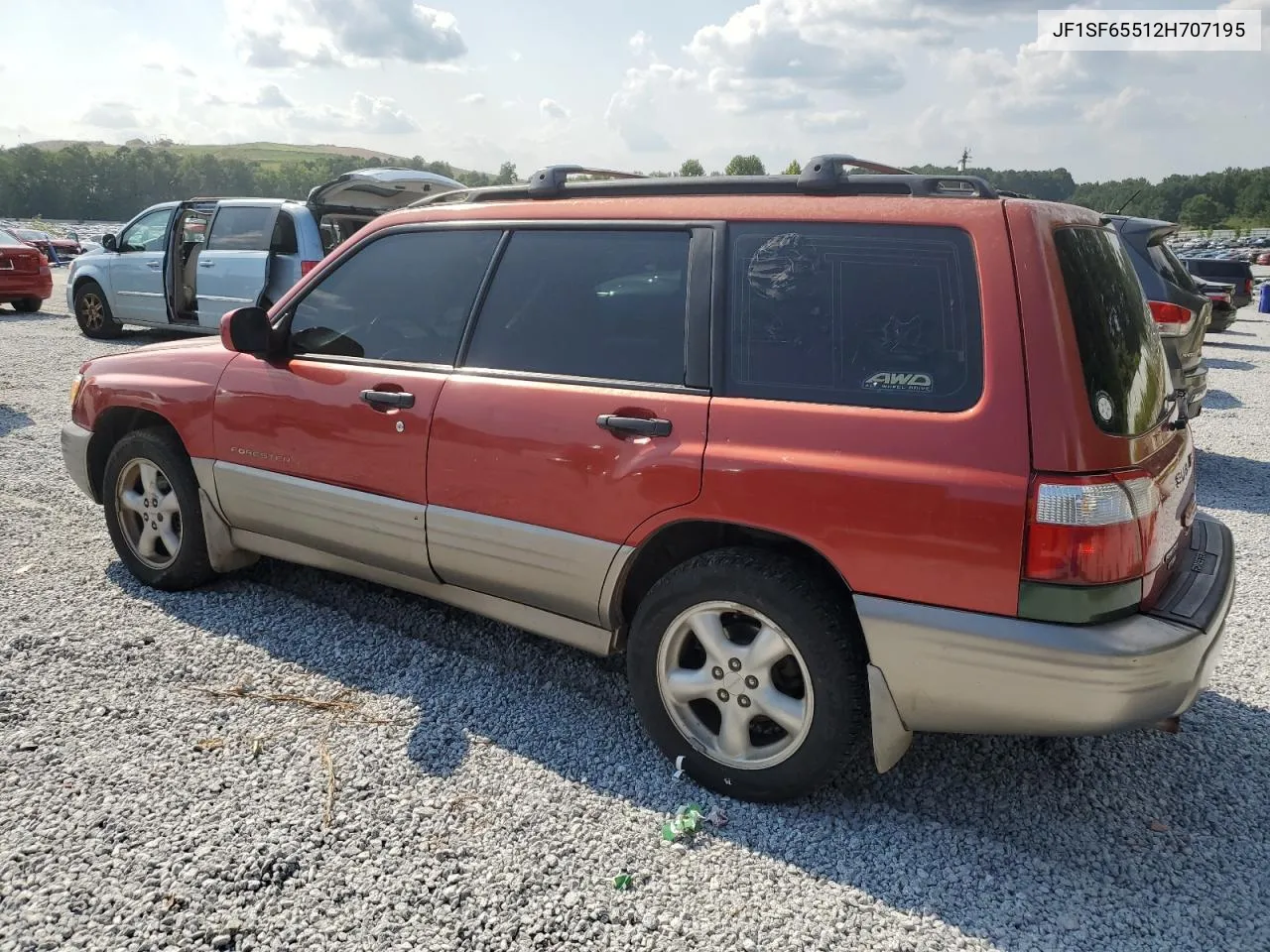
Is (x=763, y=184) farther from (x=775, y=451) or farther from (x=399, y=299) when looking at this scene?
(x=399, y=299)

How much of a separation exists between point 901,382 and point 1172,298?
608cm

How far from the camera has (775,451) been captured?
2.66m

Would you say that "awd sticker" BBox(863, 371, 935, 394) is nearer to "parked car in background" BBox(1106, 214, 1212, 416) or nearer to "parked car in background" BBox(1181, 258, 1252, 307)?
"parked car in background" BBox(1106, 214, 1212, 416)

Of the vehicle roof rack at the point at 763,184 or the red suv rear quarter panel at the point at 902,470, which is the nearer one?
the red suv rear quarter panel at the point at 902,470

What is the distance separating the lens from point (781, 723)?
2.78m

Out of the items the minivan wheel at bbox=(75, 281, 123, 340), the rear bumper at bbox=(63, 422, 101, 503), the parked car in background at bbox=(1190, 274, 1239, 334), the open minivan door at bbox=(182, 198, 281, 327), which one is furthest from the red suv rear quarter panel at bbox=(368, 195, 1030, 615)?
the parked car in background at bbox=(1190, 274, 1239, 334)

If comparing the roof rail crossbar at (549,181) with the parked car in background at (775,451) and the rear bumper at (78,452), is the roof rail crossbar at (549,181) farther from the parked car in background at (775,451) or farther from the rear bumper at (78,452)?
the rear bumper at (78,452)

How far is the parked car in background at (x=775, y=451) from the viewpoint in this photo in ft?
7.81

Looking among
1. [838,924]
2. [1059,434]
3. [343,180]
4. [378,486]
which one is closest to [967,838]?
[838,924]

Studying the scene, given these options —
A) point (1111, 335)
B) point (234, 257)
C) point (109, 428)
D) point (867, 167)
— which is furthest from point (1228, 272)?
point (109, 428)

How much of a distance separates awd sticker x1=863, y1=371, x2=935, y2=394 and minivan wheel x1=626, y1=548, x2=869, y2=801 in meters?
0.56

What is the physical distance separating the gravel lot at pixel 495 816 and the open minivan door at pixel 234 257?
7.33m

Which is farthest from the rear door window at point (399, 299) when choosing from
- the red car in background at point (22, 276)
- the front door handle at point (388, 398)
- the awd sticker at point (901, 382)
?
the red car in background at point (22, 276)

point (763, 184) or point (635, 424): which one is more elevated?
point (763, 184)
